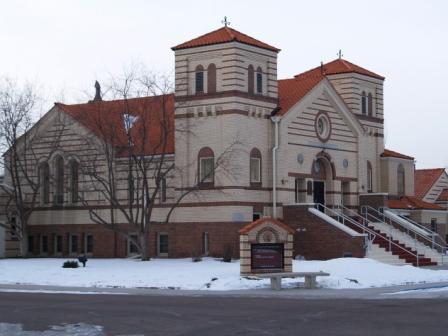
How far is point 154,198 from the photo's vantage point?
44.3 metres

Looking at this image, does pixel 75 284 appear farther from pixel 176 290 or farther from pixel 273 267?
pixel 273 267

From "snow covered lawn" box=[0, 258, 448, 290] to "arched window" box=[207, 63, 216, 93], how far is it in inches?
369

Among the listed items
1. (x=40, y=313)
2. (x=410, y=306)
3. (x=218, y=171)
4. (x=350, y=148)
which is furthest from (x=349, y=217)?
(x=40, y=313)

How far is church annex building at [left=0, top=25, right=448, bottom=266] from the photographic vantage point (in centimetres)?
4384

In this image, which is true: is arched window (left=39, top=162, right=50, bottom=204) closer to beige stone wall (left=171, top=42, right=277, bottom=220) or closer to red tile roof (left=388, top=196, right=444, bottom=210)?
beige stone wall (left=171, top=42, right=277, bottom=220)

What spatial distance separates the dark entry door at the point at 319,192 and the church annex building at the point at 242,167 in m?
0.06

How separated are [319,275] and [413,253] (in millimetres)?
15523

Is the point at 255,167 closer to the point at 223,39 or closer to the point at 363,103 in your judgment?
the point at 223,39

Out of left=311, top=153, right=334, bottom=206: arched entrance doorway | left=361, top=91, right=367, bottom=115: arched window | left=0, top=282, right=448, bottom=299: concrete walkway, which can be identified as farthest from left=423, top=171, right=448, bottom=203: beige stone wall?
left=0, top=282, right=448, bottom=299: concrete walkway

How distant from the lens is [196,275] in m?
33.0

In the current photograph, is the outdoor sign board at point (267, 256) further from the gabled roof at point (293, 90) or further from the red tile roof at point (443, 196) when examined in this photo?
the red tile roof at point (443, 196)

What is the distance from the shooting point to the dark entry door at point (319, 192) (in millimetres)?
48719

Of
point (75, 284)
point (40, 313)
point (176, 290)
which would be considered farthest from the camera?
point (75, 284)

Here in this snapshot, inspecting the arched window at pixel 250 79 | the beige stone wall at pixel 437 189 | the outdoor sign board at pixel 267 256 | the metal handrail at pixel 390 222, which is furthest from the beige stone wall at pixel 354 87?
the outdoor sign board at pixel 267 256
